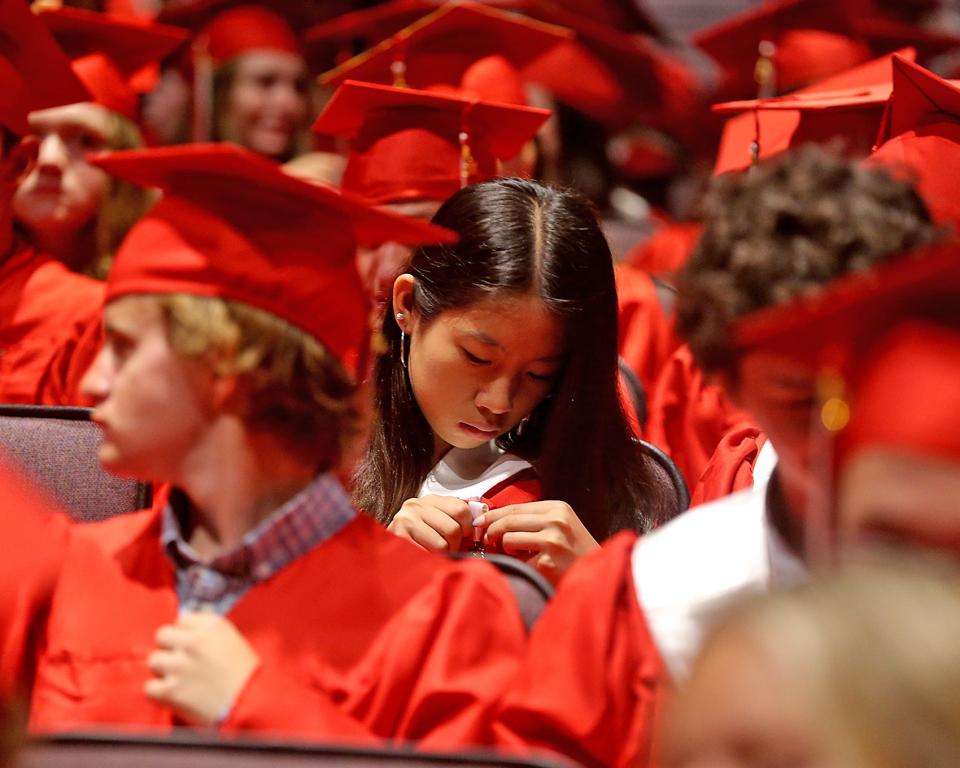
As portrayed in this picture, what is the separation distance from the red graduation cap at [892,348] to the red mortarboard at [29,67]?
1.50m

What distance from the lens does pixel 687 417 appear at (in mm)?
2953

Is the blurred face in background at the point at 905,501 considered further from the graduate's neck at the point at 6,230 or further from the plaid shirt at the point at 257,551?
the graduate's neck at the point at 6,230

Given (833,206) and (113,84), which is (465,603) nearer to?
(833,206)

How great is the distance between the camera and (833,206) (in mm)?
1412

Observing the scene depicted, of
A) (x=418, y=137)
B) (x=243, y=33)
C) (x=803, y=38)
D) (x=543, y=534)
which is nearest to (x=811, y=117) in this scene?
(x=418, y=137)

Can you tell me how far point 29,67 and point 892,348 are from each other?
1.63m

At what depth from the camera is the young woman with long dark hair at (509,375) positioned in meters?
2.07

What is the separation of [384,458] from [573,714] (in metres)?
0.93

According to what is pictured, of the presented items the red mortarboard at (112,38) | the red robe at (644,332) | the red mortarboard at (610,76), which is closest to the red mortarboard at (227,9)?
the red mortarboard at (610,76)

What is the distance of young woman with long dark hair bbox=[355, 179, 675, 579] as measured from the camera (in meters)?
2.07

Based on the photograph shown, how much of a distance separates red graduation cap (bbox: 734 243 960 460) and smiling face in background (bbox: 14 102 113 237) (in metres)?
2.21

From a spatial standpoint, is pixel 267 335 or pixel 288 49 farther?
pixel 288 49

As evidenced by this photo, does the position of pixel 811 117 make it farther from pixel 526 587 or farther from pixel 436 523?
pixel 526 587

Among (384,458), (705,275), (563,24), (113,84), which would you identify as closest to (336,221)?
(705,275)
